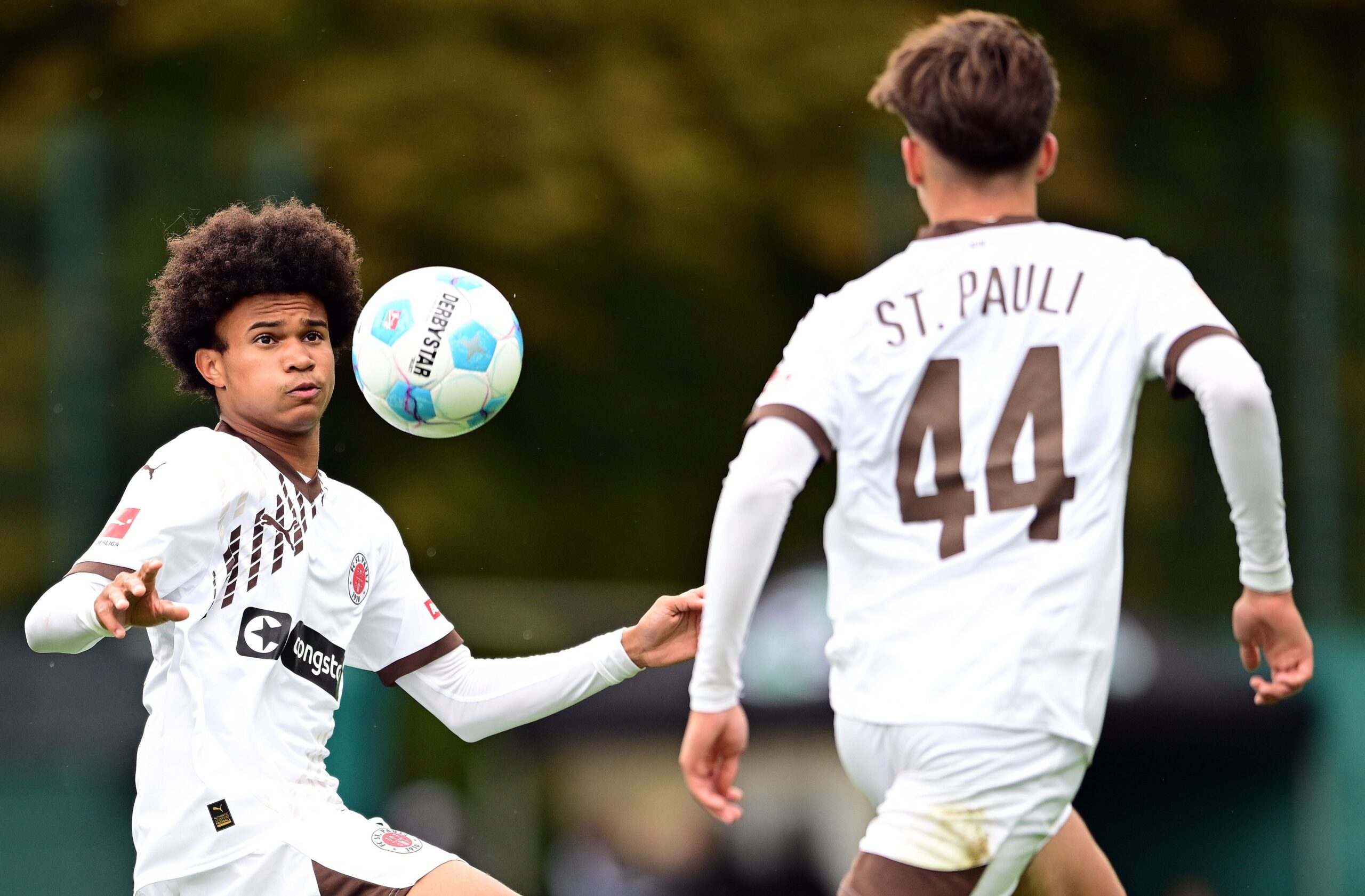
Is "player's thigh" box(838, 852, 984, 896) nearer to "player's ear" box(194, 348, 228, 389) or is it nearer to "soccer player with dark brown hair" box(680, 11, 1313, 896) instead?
"soccer player with dark brown hair" box(680, 11, 1313, 896)

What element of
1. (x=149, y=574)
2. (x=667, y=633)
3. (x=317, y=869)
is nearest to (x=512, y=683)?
(x=667, y=633)

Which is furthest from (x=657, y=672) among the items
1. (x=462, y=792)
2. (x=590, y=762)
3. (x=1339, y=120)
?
(x=1339, y=120)

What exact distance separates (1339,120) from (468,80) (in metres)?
7.30

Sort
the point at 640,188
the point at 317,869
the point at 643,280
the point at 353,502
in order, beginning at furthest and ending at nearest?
the point at 643,280 < the point at 640,188 < the point at 353,502 < the point at 317,869

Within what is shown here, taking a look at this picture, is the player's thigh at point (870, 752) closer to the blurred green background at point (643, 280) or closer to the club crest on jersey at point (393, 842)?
the club crest on jersey at point (393, 842)

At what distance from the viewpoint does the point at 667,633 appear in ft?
16.7

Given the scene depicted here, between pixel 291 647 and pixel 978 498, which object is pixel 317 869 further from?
pixel 978 498

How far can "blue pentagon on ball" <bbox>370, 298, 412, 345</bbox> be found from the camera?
204 inches

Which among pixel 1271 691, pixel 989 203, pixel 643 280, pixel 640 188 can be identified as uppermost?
pixel 640 188

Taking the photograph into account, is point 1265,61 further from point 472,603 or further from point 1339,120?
point 472,603

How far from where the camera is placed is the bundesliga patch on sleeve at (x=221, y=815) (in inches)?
175

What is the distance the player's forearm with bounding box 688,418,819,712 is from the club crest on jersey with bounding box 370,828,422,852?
1.25m

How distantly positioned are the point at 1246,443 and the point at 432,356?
2.42m

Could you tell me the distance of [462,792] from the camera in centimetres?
987
